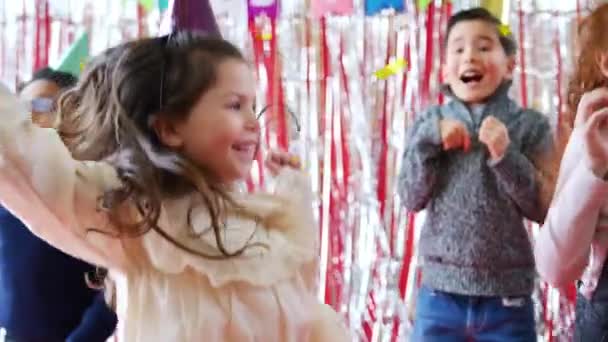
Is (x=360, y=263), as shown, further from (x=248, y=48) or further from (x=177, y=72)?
(x=177, y=72)

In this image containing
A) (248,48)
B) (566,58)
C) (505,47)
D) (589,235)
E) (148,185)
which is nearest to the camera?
(148,185)

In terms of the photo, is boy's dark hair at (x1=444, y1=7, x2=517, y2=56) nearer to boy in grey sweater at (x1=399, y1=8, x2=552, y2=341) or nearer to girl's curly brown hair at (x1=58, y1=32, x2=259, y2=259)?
boy in grey sweater at (x1=399, y1=8, x2=552, y2=341)

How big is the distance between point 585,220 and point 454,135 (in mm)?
280

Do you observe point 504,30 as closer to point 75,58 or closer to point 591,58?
point 591,58

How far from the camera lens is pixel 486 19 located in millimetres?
1307

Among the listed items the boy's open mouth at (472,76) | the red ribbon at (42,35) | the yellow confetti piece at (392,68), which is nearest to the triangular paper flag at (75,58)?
the red ribbon at (42,35)

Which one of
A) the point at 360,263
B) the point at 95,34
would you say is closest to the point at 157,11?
the point at 95,34

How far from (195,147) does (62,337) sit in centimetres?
38

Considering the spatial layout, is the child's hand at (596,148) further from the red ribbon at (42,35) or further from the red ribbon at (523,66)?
the red ribbon at (42,35)

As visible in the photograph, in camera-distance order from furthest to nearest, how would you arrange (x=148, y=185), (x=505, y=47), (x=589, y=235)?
1. (x=505, y=47)
2. (x=589, y=235)
3. (x=148, y=185)

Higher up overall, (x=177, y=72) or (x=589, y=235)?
(x=177, y=72)

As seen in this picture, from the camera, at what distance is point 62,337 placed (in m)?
1.11

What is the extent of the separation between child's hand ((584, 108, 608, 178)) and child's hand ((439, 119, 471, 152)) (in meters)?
0.26

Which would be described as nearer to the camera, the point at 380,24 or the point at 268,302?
the point at 268,302
